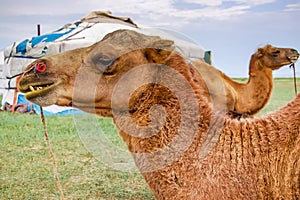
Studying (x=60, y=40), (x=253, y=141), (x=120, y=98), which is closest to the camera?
(x=253, y=141)

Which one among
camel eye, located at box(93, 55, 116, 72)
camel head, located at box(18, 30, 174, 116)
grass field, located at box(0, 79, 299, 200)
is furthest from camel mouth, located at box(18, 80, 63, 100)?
grass field, located at box(0, 79, 299, 200)

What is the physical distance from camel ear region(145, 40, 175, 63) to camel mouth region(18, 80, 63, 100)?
0.53 metres

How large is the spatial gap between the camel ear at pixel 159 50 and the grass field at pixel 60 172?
236 centimetres

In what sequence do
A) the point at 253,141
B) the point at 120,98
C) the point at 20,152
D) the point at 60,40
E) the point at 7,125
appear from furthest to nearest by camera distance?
the point at 60,40, the point at 7,125, the point at 20,152, the point at 120,98, the point at 253,141

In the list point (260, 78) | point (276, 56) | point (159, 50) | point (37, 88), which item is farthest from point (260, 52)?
point (37, 88)

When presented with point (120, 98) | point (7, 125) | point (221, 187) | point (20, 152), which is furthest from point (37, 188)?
point (7, 125)

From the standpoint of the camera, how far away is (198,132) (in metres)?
2.20

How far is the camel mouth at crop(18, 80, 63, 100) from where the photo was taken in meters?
2.34

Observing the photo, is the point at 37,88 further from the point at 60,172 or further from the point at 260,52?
the point at 260,52

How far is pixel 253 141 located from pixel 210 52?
11.6 meters

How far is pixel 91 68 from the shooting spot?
2379mm

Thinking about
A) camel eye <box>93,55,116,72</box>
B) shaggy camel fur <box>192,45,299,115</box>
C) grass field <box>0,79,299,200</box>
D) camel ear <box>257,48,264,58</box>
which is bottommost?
grass field <box>0,79,299,200</box>

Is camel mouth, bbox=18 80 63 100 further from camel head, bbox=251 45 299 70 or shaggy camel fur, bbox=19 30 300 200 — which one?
camel head, bbox=251 45 299 70

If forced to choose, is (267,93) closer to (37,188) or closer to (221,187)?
(37,188)
